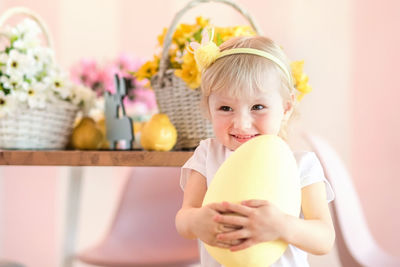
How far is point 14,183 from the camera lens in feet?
10.6

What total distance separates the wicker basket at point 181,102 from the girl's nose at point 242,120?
1.49ft

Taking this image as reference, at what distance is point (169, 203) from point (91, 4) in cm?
136

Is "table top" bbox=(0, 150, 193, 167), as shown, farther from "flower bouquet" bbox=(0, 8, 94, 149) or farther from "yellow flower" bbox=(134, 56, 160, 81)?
"yellow flower" bbox=(134, 56, 160, 81)

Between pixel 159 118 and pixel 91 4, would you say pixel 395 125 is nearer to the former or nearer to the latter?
pixel 159 118

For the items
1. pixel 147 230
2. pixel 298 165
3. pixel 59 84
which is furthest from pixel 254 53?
pixel 147 230

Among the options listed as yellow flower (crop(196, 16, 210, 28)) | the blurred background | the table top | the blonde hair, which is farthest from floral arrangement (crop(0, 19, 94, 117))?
the blurred background

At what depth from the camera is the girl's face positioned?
3.48 feet

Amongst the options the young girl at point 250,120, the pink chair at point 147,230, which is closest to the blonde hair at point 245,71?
the young girl at point 250,120

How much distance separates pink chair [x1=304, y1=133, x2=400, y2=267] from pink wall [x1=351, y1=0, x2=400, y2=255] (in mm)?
652

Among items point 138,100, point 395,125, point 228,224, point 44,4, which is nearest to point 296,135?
point 395,125

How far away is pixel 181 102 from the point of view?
5.05 feet

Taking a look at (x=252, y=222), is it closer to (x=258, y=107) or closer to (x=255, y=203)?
(x=255, y=203)

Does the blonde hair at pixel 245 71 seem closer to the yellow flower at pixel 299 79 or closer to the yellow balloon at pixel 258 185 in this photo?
the yellow balloon at pixel 258 185

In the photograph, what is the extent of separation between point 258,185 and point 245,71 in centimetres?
25
